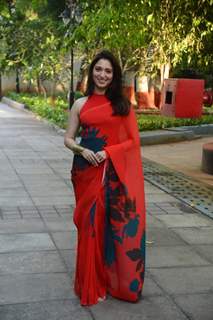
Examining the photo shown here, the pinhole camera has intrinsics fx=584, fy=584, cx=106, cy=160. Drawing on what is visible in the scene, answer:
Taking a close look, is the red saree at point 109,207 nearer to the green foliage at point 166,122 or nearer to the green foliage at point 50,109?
the green foliage at point 166,122

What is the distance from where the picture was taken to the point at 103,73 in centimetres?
404

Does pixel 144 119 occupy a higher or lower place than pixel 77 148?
lower

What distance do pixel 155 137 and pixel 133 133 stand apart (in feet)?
32.6

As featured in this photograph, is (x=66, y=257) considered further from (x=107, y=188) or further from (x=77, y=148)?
(x=77, y=148)

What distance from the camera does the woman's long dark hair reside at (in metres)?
4.01

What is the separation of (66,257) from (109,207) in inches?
47.7

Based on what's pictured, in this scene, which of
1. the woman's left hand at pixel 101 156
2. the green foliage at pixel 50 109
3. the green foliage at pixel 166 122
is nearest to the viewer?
the woman's left hand at pixel 101 156

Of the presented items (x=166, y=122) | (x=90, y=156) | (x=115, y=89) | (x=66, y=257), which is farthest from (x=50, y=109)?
(x=90, y=156)

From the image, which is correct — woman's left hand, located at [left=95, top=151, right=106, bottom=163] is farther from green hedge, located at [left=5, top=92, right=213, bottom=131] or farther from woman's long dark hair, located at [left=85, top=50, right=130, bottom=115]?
green hedge, located at [left=5, top=92, right=213, bottom=131]

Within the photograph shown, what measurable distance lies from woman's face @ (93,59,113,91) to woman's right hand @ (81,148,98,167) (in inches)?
18.2

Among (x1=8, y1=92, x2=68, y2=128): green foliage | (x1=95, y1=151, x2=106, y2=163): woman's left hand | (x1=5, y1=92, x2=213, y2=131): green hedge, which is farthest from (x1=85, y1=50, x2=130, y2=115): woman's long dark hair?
(x1=8, y1=92, x2=68, y2=128): green foliage

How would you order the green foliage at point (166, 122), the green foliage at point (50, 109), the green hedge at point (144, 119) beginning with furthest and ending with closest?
the green foliage at point (50, 109) → the green hedge at point (144, 119) → the green foliage at point (166, 122)

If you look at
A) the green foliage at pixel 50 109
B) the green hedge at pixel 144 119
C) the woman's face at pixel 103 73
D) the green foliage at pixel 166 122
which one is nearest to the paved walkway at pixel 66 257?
the woman's face at pixel 103 73

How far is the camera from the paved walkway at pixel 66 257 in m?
4.01
